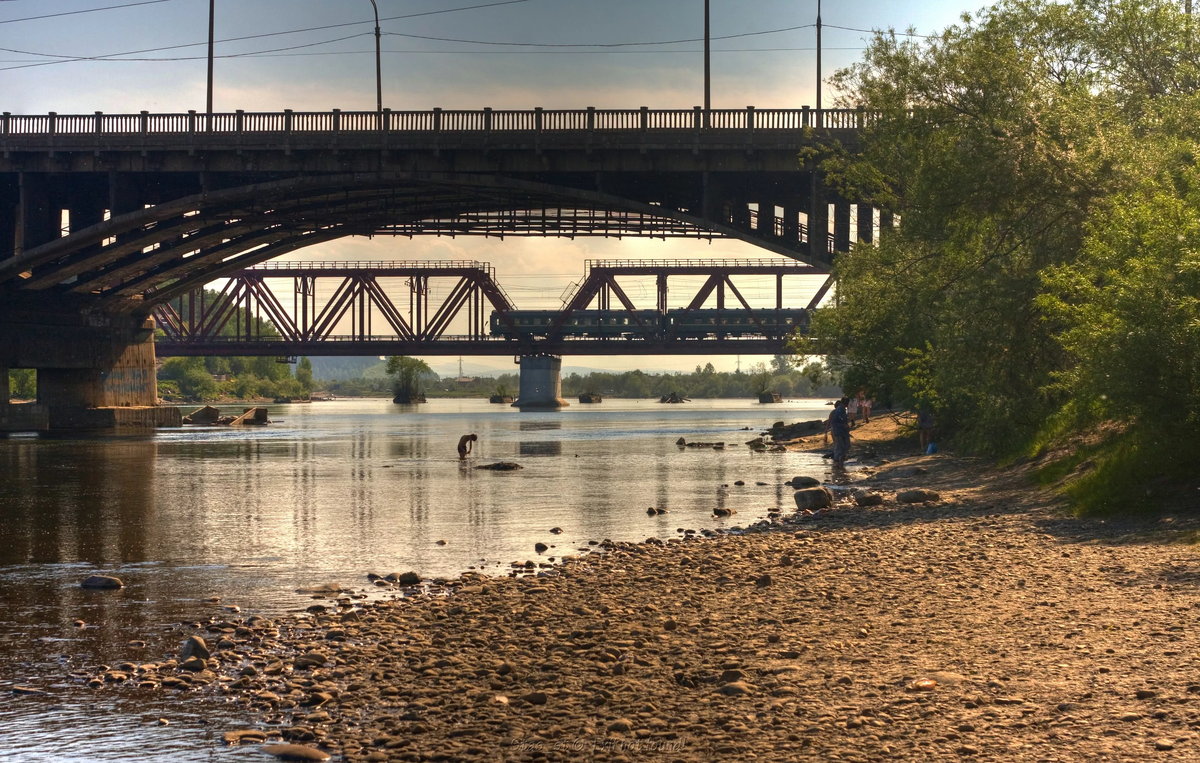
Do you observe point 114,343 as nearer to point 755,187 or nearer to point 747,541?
point 755,187

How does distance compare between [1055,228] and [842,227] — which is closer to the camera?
[1055,228]

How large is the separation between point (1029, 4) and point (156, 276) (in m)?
61.1

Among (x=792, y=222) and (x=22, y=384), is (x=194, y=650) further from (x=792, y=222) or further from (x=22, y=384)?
(x=22, y=384)

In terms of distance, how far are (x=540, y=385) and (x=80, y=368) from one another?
86.7 metres

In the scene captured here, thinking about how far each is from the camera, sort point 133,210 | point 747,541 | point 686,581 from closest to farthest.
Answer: point 686,581
point 747,541
point 133,210

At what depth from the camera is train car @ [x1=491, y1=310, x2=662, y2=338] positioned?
147 meters

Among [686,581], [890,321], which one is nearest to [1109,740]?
[686,581]

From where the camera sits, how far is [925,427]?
149ft

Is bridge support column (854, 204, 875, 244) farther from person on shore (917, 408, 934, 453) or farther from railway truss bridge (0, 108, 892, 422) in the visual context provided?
person on shore (917, 408, 934, 453)

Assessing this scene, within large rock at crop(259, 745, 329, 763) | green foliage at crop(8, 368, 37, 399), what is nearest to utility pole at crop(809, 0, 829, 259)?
large rock at crop(259, 745, 329, 763)

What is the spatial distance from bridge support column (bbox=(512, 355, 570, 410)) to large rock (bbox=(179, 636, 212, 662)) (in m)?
144

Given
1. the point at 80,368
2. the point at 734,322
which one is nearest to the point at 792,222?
the point at 80,368

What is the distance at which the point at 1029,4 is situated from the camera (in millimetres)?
35625

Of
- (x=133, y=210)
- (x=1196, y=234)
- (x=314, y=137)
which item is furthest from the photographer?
(x=133, y=210)
